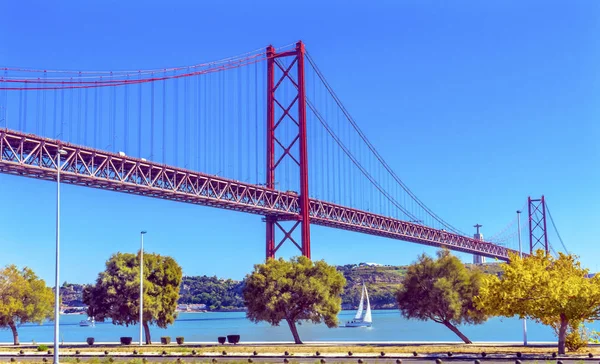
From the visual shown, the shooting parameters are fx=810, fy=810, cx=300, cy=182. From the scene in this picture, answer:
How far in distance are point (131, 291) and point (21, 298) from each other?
11.0 metres

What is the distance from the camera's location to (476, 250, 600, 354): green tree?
39469 millimetres

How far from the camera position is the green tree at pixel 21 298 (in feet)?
216

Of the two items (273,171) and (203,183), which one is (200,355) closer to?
(203,183)

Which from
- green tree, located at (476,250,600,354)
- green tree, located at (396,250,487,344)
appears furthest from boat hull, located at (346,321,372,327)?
green tree, located at (476,250,600,354)

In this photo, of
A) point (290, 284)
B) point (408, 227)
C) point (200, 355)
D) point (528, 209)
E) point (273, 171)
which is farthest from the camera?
point (528, 209)

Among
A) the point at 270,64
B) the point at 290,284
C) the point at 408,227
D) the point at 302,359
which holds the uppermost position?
the point at 270,64

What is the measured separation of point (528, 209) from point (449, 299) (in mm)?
113335

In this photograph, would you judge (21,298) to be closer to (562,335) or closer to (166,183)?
(166,183)

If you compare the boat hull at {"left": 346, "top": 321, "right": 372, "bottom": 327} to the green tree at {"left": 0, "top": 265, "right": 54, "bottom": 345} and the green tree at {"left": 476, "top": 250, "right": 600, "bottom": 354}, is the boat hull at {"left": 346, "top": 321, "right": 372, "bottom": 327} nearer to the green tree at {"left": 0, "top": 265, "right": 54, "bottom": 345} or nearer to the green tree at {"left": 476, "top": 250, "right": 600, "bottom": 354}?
the green tree at {"left": 0, "top": 265, "right": 54, "bottom": 345}

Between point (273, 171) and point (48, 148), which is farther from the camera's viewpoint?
point (273, 171)

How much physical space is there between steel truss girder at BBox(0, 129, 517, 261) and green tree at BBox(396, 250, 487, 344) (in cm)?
1369

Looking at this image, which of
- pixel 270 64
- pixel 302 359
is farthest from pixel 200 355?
pixel 270 64

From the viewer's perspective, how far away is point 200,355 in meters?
42.2

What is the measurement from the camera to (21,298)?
68.1 metres
